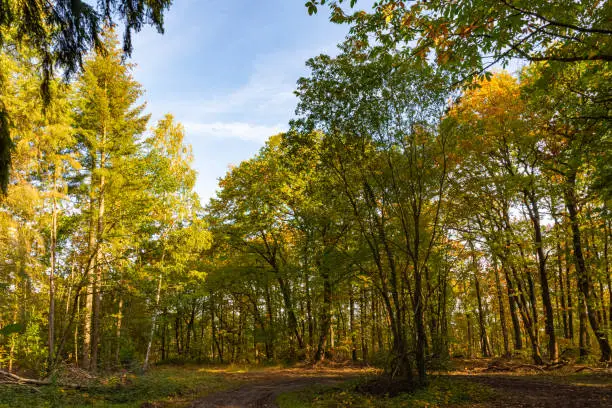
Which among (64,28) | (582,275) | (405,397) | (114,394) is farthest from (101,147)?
(582,275)

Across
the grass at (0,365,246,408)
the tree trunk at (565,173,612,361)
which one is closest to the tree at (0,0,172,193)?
the grass at (0,365,246,408)

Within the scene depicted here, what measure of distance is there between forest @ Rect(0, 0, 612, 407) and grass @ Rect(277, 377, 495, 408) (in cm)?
29

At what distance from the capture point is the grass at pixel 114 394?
848 centimetres

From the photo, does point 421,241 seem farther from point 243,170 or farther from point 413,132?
point 243,170

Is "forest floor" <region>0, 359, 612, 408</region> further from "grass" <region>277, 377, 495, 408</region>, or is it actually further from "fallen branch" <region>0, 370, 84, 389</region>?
"fallen branch" <region>0, 370, 84, 389</region>

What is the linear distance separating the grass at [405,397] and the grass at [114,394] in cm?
350

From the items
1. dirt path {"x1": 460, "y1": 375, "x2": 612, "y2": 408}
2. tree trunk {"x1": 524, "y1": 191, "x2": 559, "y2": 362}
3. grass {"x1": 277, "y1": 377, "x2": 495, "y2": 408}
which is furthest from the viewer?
tree trunk {"x1": 524, "y1": 191, "x2": 559, "y2": 362}

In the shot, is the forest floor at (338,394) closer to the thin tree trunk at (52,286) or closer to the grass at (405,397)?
the grass at (405,397)

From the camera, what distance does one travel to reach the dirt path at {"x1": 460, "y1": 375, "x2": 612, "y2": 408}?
317 inches

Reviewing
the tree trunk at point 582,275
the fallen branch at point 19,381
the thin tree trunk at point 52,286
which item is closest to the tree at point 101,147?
the thin tree trunk at point 52,286

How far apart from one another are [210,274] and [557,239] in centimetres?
2097

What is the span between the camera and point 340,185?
12906 millimetres

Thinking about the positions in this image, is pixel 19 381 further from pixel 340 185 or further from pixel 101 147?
pixel 340 185

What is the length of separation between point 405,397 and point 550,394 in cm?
376
